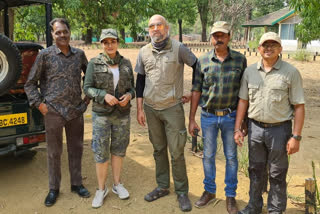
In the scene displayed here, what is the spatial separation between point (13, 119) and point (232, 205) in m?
2.56

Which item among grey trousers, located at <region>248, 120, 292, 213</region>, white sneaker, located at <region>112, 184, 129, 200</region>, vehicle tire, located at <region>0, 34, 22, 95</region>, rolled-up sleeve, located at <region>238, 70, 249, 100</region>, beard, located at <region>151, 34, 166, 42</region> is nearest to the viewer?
grey trousers, located at <region>248, 120, 292, 213</region>

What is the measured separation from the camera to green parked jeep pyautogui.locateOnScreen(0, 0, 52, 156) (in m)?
3.46

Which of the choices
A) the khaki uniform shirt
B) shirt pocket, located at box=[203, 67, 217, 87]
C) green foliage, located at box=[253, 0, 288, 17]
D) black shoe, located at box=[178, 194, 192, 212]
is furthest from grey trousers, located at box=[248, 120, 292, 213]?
green foliage, located at box=[253, 0, 288, 17]

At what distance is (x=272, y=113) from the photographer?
9.51 ft

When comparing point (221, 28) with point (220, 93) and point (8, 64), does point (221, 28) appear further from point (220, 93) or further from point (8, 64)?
point (8, 64)

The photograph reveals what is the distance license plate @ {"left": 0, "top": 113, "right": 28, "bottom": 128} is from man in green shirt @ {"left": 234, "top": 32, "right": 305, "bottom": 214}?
238 cm

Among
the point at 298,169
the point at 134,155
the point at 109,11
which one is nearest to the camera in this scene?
the point at 298,169

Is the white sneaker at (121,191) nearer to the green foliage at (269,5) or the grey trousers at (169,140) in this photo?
the grey trousers at (169,140)

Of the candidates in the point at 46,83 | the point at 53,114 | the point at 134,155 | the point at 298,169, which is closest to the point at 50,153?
the point at 53,114

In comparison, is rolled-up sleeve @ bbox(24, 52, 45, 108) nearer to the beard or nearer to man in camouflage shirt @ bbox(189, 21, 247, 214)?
the beard

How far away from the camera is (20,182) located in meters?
4.09

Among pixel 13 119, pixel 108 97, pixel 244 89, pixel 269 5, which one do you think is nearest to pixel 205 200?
pixel 244 89

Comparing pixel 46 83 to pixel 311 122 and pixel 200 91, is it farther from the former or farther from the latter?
pixel 311 122

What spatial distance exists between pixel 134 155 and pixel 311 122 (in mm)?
4088
